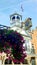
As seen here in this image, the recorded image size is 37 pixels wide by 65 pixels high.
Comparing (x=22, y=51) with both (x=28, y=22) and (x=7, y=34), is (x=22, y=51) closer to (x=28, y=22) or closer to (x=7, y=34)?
(x=7, y=34)

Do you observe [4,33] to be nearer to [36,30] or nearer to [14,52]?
[14,52]

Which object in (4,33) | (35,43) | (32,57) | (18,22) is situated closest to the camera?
(4,33)

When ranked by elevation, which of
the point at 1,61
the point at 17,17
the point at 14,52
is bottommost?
the point at 1,61

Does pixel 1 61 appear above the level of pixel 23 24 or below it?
below

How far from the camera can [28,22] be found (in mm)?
50031

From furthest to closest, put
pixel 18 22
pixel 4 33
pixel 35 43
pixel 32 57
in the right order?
pixel 35 43 → pixel 18 22 → pixel 32 57 → pixel 4 33

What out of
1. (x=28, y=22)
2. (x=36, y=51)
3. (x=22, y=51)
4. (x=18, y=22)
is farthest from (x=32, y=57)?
(x=22, y=51)

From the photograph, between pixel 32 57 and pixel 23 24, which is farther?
pixel 23 24

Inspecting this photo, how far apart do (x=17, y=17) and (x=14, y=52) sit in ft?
119

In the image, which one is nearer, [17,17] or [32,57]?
[32,57]

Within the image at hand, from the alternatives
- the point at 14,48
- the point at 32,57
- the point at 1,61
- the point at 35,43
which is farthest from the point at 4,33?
the point at 35,43

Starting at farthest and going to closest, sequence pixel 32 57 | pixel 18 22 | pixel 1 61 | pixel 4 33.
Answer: pixel 18 22 → pixel 32 57 → pixel 1 61 → pixel 4 33

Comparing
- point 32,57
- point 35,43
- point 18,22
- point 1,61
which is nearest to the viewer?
point 1,61

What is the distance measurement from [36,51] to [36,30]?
541cm
